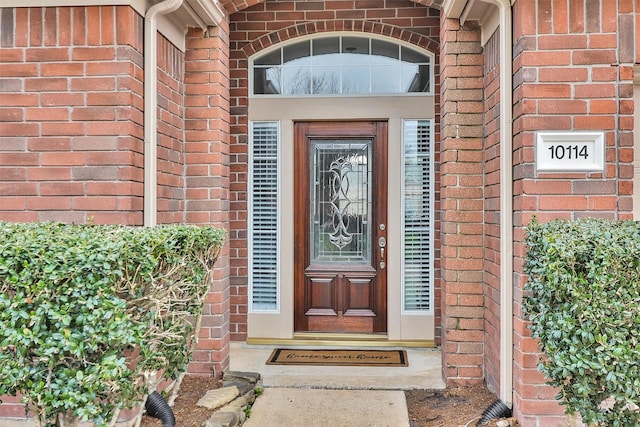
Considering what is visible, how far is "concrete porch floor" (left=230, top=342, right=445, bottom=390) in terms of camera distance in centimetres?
344

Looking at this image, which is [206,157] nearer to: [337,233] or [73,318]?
[337,233]

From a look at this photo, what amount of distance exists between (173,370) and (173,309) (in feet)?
1.05

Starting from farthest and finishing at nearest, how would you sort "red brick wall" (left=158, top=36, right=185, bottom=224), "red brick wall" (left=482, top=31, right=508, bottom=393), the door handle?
the door handle → "red brick wall" (left=158, top=36, right=185, bottom=224) → "red brick wall" (left=482, top=31, right=508, bottom=393)

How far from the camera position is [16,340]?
1.67 metres

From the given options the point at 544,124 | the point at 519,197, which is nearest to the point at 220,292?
the point at 519,197

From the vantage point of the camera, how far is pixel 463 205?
131 inches

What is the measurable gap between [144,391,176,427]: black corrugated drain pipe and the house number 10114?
2.45 meters

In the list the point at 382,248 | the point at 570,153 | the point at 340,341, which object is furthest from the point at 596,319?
the point at 340,341

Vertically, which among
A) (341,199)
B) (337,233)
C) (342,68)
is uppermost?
(342,68)

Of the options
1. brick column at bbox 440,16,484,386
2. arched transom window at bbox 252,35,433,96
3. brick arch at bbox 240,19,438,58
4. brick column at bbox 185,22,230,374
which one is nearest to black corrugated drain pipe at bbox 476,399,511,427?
brick column at bbox 440,16,484,386

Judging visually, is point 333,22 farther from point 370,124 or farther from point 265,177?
point 265,177

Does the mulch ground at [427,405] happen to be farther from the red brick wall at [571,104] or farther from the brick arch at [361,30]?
the brick arch at [361,30]

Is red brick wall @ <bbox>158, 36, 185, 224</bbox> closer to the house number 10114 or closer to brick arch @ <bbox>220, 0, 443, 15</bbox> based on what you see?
brick arch @ <bbox>220, 0, 443, 15</bbox>

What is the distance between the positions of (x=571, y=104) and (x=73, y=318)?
253 cm
